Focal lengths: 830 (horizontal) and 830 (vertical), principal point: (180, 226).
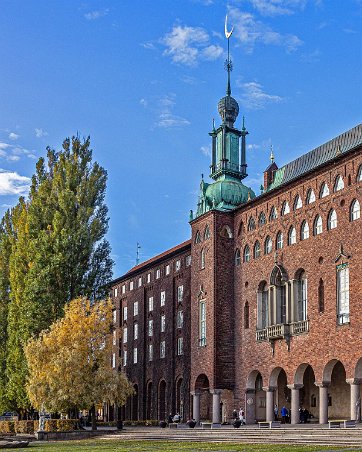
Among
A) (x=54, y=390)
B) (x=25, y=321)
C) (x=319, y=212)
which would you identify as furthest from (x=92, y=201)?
(x=319, y=212)

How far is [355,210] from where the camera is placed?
4144 centimetres

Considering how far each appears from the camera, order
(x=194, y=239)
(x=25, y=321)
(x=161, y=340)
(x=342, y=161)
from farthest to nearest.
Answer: (x=161, y=340) → (x=194, y=239) → (x=25, y=321) → (x=342, y=161)

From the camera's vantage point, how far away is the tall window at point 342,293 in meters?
41.4

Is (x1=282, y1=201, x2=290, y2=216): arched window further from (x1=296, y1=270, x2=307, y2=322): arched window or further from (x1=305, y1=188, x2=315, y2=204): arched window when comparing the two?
(x1=296, y1=270, x2=307, y2=322): arched window

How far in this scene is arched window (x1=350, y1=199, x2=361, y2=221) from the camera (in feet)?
135

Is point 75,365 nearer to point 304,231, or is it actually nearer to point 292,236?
point 292,236

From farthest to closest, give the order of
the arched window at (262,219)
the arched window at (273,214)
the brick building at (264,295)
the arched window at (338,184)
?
the arched window at (262,219) < the arched window at (273,214) < the arched window at (338,184) < the brick building at (264,295)

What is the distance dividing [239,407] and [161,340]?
1569 centimetres

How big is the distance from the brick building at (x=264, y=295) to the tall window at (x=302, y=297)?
55 millimetres

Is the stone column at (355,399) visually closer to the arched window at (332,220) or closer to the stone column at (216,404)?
the arched window at (332,220)

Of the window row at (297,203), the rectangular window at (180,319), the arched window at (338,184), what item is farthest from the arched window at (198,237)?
the arched window at (338,184)

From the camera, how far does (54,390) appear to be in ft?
159

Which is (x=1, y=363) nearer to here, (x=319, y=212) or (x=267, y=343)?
(x=267, y=343)

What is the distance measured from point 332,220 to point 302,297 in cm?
513
